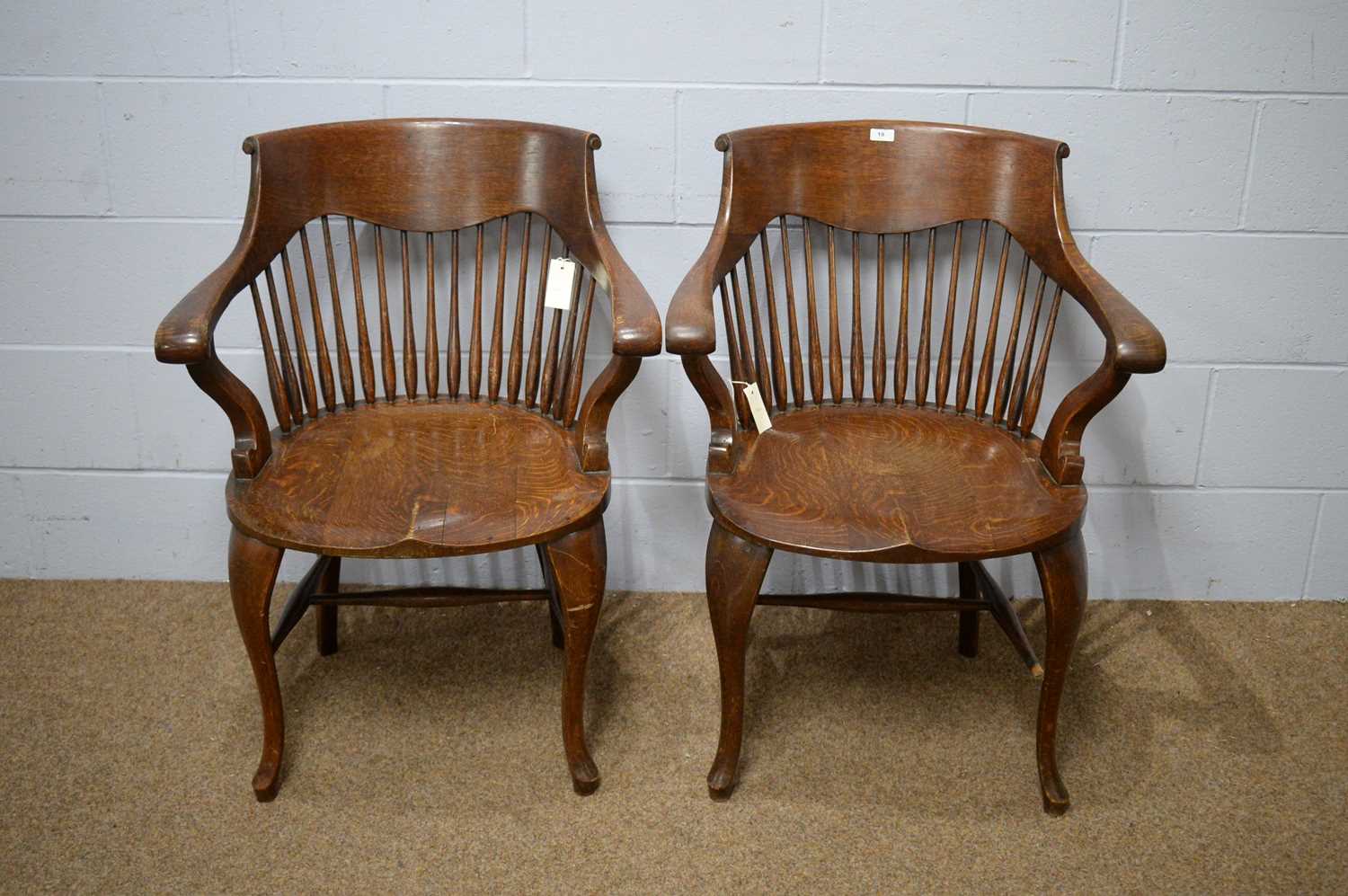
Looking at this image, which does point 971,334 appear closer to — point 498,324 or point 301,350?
point 498,324

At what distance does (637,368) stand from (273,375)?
1.96 feet

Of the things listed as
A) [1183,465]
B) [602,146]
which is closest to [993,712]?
[1183,465]

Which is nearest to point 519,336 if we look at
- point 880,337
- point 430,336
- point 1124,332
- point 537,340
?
point 537,340

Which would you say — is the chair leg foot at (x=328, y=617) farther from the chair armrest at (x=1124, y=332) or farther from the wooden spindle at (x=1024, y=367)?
the chair armrest at (x=1124, y=332)

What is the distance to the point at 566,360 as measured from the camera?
194cm

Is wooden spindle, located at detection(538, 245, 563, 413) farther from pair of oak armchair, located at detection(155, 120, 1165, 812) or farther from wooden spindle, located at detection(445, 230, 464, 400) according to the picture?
wooden spindle, located at detection(445, 230, 464, 400)

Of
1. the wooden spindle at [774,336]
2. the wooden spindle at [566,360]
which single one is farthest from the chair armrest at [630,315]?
the wooden spindle at [774,336]

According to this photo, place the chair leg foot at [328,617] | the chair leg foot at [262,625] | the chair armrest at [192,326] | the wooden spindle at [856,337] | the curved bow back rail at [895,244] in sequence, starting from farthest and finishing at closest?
the chair leg foot at [328,617] < the wooden spindle at [856,337] < the curved bow back rail at [895,244] < the chair leg foot at [262,625] < the chair armrest at [192,326]

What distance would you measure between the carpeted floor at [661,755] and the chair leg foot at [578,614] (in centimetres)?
6

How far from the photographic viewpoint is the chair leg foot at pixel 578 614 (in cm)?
171

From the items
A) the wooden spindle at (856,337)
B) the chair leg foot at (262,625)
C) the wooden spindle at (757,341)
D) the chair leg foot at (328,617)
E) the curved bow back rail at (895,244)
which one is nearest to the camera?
the chair leg foot at (262,625)

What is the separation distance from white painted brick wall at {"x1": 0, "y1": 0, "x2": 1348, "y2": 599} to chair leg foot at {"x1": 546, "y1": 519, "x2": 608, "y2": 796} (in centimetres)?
60

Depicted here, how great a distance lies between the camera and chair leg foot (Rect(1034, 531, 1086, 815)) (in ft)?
5.55

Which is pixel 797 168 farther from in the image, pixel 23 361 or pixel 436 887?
pixel 23 361
